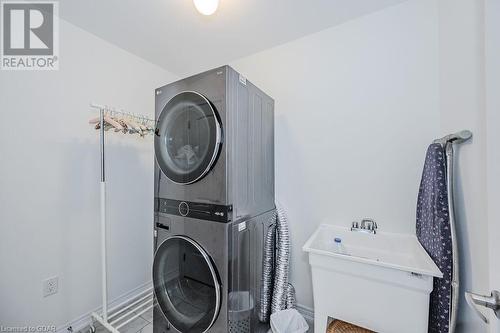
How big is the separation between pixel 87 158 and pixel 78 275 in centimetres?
97

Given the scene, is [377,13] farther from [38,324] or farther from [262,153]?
[38,324]

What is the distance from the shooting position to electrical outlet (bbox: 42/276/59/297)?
154 cm

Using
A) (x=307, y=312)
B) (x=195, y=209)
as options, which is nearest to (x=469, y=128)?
(x=195, y=209)

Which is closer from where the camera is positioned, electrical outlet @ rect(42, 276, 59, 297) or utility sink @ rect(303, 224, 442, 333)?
utility sink @ rect(303, 224, 442, 333)

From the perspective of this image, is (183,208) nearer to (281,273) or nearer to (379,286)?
(281,273)

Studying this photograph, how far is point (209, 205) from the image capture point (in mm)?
1285

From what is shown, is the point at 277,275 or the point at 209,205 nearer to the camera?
the point at 209,205

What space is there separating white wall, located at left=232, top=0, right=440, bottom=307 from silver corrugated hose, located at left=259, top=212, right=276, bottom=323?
28 centimetres

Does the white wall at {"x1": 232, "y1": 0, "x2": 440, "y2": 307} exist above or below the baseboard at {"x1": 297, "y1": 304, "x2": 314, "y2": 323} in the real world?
above

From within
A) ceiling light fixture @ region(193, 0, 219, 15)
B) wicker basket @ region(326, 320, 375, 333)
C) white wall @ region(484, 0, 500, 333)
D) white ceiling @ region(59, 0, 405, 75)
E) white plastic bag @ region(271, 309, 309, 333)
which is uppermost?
white ceiling @ region(59, 0, 405, 75)

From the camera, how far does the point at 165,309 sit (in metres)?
1.47

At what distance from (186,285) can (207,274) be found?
0.94 feet

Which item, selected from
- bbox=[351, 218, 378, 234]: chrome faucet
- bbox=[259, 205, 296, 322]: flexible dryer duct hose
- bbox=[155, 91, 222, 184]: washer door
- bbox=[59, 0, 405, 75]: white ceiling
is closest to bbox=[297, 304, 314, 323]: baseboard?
bbox=[259, 205, 296, 322]: flexible dryer duct hose

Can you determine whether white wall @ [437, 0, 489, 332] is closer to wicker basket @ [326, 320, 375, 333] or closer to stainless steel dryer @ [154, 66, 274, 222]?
wicker basket @ [326, 320, 375, 333]
